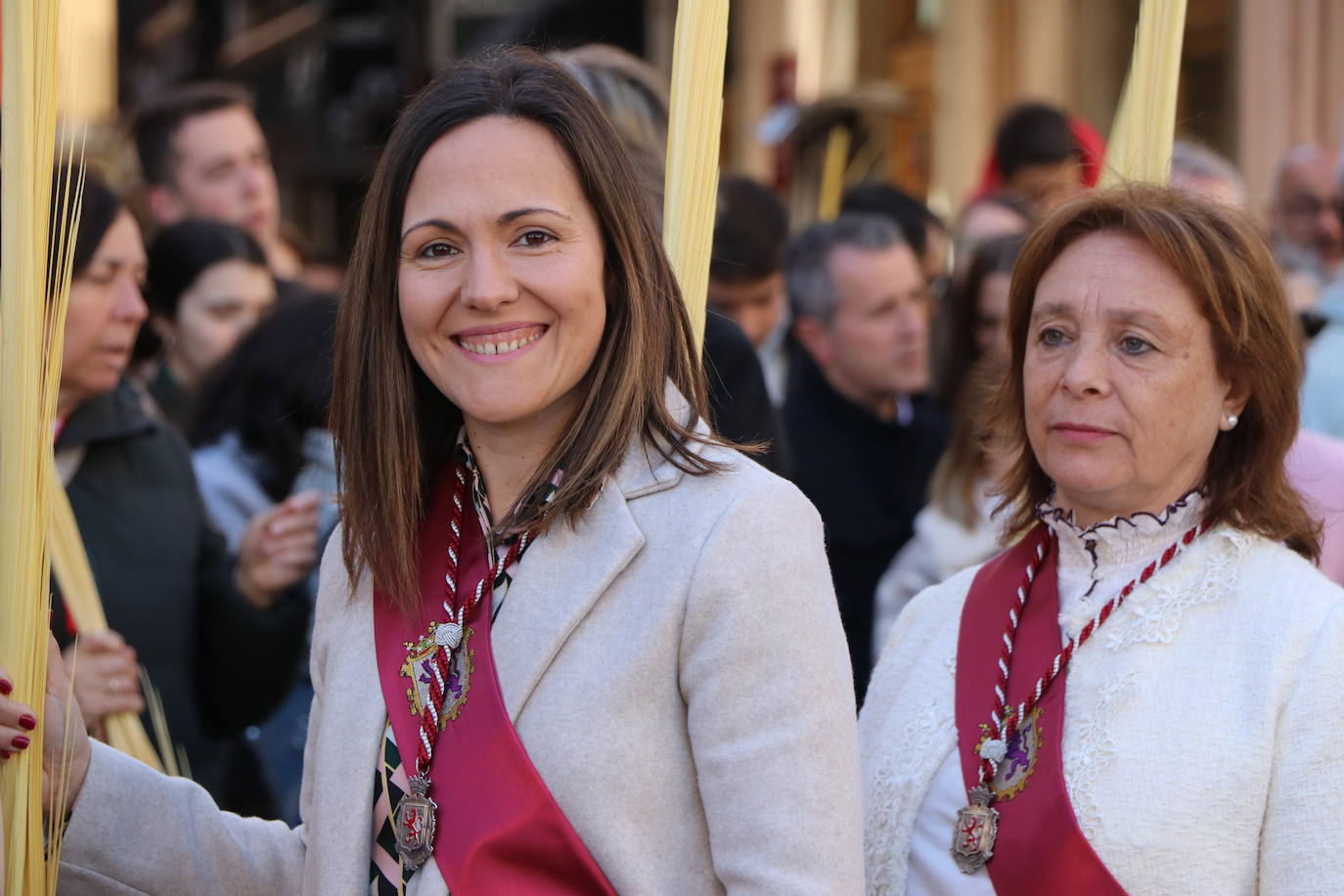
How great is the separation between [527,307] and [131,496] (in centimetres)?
158

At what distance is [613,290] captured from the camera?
1.92 m

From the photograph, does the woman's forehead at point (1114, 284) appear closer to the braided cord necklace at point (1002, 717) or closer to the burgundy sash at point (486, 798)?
the braided cord necklace at point (1002, 717)


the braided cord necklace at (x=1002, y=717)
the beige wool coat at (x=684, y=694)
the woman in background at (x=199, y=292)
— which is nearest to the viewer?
the beige wool coat at (x=684, y=694)

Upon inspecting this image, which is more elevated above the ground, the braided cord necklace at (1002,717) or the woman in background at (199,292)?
the woman in background at (199,292)

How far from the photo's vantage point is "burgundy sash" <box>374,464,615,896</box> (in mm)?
1736

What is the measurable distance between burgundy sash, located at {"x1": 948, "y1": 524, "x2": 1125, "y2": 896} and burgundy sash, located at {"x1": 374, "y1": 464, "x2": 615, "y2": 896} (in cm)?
63

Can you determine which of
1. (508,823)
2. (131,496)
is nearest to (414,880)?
(508,823)

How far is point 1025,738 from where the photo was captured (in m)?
2.23

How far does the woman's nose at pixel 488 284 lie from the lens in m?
1.84

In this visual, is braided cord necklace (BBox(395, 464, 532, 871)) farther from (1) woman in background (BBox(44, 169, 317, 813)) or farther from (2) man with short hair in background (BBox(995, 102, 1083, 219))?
(2) man with short hair in background (BBox(995, 102, 1083, 219))

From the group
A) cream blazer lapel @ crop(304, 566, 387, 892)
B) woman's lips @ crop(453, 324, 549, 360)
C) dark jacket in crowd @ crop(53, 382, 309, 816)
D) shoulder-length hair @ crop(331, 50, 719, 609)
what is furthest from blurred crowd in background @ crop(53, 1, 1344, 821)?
cream blazer lapel @ crop(304, 566, 387, 892)

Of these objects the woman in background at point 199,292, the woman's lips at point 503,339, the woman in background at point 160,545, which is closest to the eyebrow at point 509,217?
the woman's lips at point 503,339

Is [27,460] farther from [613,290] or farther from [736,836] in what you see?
[736,836]

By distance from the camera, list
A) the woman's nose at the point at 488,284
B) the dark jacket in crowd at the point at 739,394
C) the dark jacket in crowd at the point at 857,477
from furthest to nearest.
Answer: the dark jacket in crowd at the point at 857,477
the dark jacket in crowd at the point at 739,394
the woman's nose at the point at 488,284
